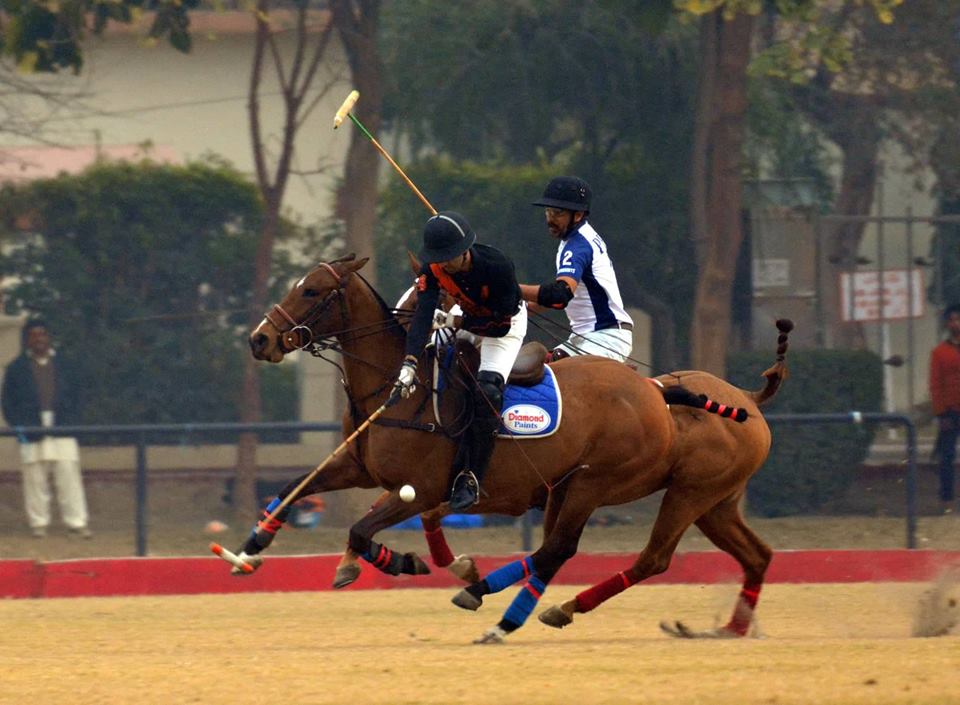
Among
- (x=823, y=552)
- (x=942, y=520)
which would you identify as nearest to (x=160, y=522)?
(x=823, y=552)

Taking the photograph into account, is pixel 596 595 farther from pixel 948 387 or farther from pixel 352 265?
pixel 948 387

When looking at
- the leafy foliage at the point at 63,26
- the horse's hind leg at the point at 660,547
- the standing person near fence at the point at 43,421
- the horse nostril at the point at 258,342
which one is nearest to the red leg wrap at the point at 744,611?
the horse's hind leg at the point at 660,547

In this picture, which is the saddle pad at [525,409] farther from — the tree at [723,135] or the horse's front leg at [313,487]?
the tree at [723,135]

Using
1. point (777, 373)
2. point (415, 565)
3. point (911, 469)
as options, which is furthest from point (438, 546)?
point (911, 469)

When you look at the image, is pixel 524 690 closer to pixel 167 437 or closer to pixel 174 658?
pixel 174 658

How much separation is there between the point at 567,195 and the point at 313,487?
6.44ft

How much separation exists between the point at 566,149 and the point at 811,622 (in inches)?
376

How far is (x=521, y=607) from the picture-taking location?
27.7 ft

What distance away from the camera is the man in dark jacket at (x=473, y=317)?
8242mm

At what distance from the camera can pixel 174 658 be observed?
7.87 metres

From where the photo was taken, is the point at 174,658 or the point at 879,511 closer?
the point at 174,658

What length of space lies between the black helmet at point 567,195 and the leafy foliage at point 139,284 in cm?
811

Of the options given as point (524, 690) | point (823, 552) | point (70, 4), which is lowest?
point (823, 552)

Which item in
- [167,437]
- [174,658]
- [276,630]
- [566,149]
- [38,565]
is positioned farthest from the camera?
[566,149]
